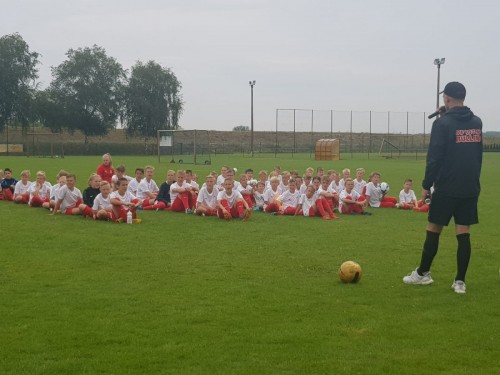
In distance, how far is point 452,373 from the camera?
15.8 ft

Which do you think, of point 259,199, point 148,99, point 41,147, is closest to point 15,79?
point 41,147

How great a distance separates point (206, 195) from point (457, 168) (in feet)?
29.9

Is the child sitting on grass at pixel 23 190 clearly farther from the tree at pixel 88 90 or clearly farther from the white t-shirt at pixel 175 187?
the tree at pixel 88 90

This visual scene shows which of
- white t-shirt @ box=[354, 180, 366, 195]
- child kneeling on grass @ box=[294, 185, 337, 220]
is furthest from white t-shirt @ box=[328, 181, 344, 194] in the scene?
child kneeling on grass @ box=[294, 185, 337, 220]

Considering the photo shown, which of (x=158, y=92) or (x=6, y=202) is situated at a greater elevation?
(x=158, y=92)

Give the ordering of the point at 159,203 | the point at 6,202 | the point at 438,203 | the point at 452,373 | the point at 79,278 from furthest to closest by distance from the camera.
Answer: the point at 6,202 < the point at 159,203 < the point at 79,278 < the point at 438,203 < the point at 452,373

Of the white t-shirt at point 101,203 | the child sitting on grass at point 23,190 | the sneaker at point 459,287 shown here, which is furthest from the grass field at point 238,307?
the child sitting on grass at point 23,190

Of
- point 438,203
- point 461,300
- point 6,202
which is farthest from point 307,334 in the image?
point 6,202

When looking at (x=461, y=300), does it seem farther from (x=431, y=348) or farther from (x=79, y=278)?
(x=79, y=278)

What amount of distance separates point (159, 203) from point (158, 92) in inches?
2784

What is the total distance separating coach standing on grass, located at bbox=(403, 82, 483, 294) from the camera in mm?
7375

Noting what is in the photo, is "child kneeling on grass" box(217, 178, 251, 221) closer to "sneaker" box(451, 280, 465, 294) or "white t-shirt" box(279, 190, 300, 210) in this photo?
"white t-shirt" box(279, 190, 300, 210)

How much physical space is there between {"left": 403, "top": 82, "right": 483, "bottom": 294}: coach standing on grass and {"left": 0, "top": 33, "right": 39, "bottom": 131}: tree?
250ft

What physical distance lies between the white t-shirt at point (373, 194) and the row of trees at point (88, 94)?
6757cm
